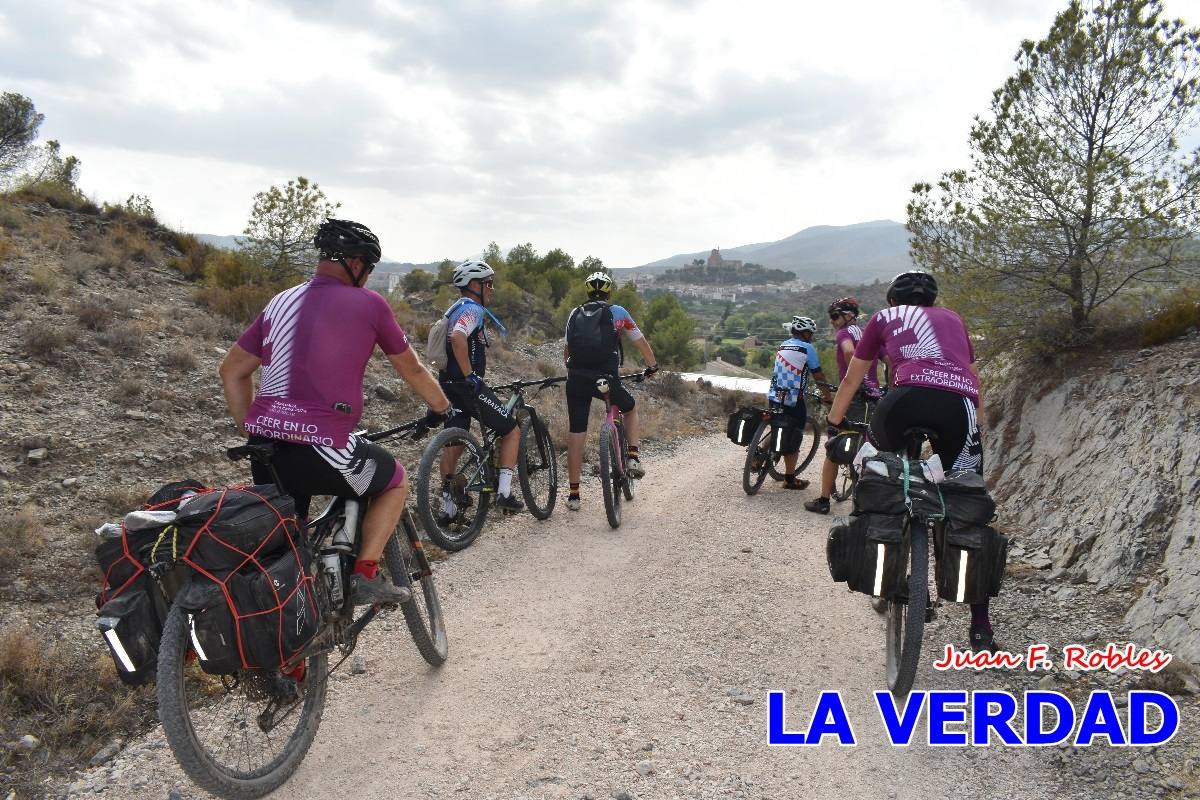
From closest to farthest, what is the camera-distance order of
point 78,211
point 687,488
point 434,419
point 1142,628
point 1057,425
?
1. point 434,419
2. point 1142,628
3. point 1057,425
4. point 687,488
5. point 78,211

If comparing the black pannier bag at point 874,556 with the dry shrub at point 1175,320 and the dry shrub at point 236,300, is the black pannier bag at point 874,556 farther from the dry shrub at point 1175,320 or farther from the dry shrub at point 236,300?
the dry shrub at point 236,300

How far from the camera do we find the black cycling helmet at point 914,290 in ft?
14.7

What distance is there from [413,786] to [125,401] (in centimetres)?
677

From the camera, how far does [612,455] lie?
7.17 meters

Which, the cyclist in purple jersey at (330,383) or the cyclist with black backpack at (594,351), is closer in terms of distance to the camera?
the cyclist in purple jersey at (330,383)

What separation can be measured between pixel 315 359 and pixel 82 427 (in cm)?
566

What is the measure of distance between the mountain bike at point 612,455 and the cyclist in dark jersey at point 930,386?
2903mm

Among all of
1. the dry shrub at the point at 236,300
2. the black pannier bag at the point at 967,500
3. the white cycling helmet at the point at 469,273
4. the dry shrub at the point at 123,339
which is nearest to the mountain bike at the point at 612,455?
the white cycling helmet at the point at 469,273

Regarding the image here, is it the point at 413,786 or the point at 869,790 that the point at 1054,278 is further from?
the point at 413,786

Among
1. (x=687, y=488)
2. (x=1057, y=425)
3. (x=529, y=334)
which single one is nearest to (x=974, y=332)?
(x=1057, y=425)

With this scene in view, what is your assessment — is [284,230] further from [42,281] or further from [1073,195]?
[1073,195]

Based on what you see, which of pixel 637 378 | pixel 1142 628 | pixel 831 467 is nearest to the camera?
pixel 1142 628

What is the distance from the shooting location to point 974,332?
8109 mm

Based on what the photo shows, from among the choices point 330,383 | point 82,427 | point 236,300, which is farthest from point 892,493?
point 236,300
